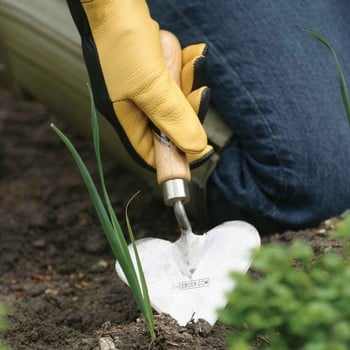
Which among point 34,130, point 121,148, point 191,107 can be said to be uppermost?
point 191,107

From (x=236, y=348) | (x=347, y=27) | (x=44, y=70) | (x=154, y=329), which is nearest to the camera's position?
(x=236, y=348)

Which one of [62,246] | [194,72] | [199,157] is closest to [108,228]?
[199,157]

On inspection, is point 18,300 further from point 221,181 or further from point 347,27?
point 347,27

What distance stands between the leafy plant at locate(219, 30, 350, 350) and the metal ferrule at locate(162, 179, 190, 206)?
21.7 inches

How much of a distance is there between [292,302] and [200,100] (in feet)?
2.56

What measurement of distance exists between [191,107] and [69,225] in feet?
2.59

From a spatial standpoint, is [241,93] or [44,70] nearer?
[241,93]

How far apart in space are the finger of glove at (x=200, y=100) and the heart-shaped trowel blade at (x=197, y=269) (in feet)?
0.77

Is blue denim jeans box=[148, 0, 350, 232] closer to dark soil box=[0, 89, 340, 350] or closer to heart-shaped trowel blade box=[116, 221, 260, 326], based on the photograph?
dark soil box=[0, 89, 340, 350]

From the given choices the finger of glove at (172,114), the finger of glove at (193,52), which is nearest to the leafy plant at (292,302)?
the finger of glove at (172,114)

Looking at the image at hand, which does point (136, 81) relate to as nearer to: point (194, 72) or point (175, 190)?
point (194, 72)

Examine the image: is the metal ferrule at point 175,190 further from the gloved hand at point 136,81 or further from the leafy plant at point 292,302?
the leafy plant at point 292,302

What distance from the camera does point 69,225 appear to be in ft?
7.41

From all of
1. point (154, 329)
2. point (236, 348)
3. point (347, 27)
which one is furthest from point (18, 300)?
point (347, 27)
